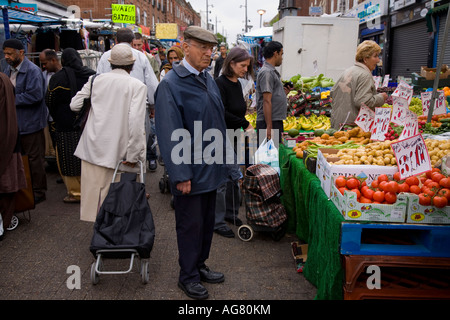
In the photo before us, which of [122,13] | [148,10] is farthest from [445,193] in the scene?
[148,10]

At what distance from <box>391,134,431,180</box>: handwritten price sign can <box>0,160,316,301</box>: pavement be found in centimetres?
129

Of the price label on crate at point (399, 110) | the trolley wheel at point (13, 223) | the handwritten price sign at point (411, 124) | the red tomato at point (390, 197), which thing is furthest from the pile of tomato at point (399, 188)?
the trolley wheel at point (13, 223)

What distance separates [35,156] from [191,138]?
11.5 ft

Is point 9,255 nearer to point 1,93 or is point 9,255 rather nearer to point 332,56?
point 1,93

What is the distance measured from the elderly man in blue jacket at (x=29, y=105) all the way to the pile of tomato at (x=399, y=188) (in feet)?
14.3

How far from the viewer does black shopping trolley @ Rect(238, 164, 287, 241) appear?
14.5ft

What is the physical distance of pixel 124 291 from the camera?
345 centimetres

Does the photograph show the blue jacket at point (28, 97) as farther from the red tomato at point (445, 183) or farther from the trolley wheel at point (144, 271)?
the red tomato at point (445, 183)

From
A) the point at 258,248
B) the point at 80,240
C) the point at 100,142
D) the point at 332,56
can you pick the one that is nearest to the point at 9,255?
the point at 80,240

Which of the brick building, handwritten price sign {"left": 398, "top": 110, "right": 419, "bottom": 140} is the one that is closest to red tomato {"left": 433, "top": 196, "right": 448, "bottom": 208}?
handwritten price sign {"left": 398, "top": 110, "right": 419, "bottom": 140}

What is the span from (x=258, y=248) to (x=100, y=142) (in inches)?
77.4

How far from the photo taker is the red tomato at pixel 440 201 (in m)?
2.58

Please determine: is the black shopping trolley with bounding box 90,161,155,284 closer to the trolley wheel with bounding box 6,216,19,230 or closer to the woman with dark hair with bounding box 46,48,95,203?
the trolley wheel with bounding box 6,216,19,230

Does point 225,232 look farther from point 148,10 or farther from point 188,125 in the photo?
point 148,10
